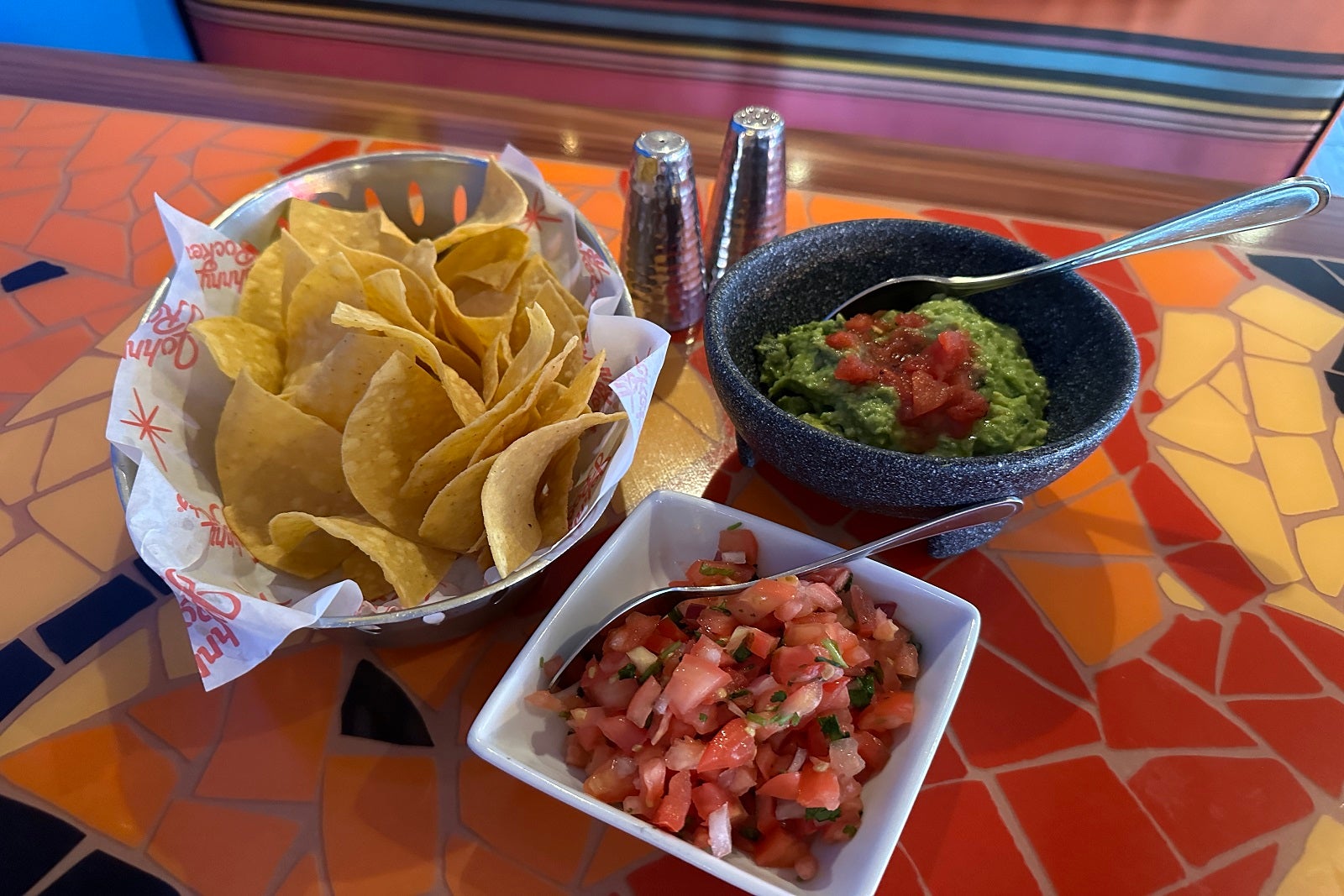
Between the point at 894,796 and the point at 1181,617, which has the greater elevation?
the point at 894,796

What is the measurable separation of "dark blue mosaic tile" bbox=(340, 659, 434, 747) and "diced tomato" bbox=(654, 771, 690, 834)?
0.30 metres

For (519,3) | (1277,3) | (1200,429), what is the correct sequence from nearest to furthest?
1. (1200,429)
2. (1277,3)
3. (519,3)

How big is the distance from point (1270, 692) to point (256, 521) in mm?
1208

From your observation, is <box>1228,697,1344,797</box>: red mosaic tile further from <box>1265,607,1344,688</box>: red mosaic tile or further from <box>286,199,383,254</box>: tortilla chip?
<box>286,199,383,254</box>: tortilla chip

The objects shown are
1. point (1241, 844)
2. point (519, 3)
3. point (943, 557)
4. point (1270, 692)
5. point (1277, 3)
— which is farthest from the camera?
point (519, 3)

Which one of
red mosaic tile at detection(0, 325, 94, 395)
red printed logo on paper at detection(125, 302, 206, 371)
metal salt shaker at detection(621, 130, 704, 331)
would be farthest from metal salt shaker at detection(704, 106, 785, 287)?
red mosaic tile at detection(0, 325, 94, 395)

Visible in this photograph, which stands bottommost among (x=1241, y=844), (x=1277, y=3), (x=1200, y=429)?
(x=1241, y=844)

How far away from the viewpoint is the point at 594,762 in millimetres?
794

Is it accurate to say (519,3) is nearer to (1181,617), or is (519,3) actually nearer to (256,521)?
(256,521)

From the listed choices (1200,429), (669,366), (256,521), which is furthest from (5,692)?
(1200,429)

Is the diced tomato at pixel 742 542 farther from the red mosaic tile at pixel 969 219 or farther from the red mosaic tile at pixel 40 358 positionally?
the red mosaic tile at pixel 40 358

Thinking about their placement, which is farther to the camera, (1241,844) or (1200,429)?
(1200,429)

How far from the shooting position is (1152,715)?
3.05 ft

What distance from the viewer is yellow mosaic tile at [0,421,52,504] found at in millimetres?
1123
